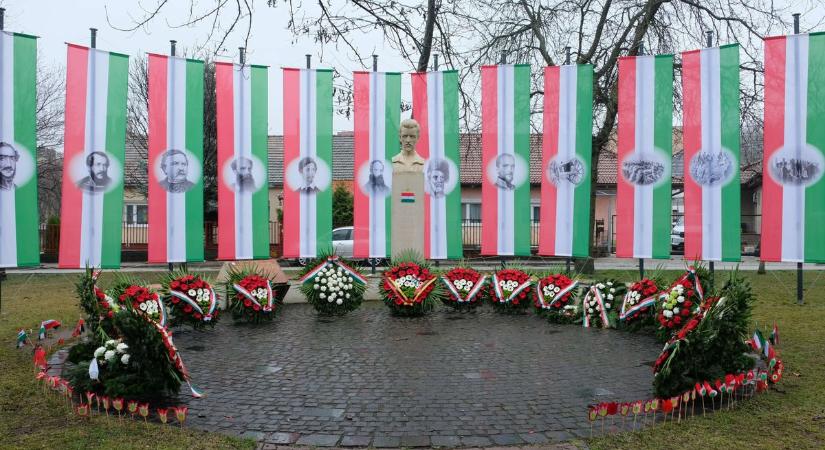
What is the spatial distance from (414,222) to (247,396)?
18.8 ft

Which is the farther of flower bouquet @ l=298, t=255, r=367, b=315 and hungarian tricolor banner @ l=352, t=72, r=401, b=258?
hungarian tricolor banner @ l=352, t=72, r=401, b=258

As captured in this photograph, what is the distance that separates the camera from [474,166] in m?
28.6

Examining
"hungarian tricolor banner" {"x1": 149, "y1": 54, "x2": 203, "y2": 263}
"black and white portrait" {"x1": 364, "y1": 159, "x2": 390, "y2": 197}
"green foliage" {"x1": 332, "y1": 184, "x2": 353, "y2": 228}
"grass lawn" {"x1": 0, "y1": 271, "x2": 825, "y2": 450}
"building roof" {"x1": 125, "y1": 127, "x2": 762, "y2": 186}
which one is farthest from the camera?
"building roof" {"x1": 125, "y1": 127, "x2": 762, "y2": 186}

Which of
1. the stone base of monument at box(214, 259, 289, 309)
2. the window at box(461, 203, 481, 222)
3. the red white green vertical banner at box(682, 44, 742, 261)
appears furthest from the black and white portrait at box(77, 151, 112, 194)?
the window at box(461, 203, 481, 222)

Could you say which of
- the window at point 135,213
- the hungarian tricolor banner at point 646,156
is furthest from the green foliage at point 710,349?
the window at point 135,213

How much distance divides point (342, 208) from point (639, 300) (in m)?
17.5

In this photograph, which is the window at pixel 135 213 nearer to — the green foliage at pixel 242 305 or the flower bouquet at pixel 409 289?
the green foliage at pixel 242 305

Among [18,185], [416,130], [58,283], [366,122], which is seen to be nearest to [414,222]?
[416,130]

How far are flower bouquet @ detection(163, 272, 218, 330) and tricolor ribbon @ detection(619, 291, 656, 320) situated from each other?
5427mm

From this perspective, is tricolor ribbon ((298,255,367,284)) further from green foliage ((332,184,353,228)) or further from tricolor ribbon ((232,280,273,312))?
green foliage ((332,184,353,228))

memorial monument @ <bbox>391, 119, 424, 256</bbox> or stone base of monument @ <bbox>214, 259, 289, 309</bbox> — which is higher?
memorial monument @ <bbox>391, 119, 424, 256</bbox>

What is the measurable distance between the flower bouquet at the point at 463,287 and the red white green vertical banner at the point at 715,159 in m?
3.90

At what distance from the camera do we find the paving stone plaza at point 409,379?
4164 mm

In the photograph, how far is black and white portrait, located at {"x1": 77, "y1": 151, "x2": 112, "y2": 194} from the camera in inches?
397
